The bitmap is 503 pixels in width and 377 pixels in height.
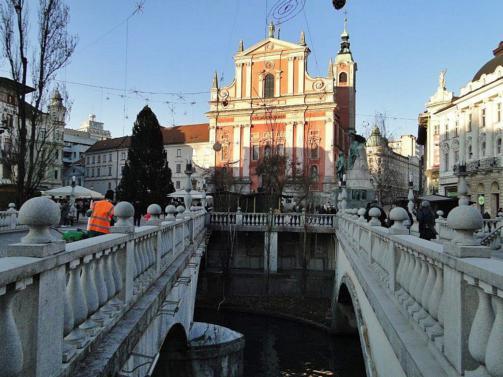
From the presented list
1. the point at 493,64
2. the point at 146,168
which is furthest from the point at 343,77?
the point at 146,168

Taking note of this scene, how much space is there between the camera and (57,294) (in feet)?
9.63

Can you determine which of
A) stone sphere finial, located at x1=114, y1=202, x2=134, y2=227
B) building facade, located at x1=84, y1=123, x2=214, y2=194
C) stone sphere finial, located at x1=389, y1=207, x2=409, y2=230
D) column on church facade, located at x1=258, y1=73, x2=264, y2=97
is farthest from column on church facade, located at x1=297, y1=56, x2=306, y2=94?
stone sphere finial, located at x1=114, y1=202, x2=134, y2=227

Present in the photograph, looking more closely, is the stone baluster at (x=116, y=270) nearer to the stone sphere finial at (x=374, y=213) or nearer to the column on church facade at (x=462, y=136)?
the stone sphere finial at (x=374, y=213)

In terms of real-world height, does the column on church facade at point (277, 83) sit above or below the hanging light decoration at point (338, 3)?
above

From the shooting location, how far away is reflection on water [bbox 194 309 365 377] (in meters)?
16.1

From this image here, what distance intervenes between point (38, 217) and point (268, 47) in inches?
2056

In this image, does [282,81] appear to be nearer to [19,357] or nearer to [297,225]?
[297,225]

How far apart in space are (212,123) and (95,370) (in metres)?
52.0

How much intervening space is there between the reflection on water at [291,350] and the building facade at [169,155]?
40169 mm

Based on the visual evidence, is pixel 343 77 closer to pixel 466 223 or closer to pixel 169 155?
pixel 169 155

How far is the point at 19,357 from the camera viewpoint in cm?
240

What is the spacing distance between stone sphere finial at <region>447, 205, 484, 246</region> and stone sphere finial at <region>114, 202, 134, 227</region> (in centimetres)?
330

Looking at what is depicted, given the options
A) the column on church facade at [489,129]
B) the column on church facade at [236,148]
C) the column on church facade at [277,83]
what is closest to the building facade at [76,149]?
the column on church facade at [236,148]

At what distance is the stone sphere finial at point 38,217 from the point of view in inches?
103
